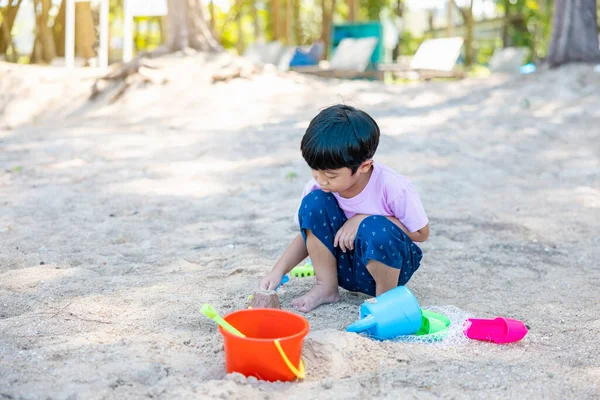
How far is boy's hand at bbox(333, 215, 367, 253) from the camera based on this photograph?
236 cm

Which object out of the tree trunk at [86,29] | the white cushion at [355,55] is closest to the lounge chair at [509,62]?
the white cushion at [355,55]

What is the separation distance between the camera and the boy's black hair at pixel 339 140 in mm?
2195

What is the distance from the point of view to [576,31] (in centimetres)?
781

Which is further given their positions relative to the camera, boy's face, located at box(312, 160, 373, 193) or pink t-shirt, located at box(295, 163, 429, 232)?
pink t-shirt, located at box(295, 163, 429, 232)

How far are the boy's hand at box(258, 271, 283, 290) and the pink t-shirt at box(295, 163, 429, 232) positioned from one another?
0.35 m

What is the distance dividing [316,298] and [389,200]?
0.44m

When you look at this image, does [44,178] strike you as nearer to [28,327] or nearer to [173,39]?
[28,327]

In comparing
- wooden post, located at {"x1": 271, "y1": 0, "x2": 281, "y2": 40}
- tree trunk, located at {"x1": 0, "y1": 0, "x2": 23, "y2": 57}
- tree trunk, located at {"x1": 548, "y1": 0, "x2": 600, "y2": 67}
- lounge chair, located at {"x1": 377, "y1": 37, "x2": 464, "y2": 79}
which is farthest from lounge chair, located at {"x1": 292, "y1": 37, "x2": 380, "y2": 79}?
tree trunk, located at {"x1": 0, "y1": 0, "x2": 23, "y2": 57}

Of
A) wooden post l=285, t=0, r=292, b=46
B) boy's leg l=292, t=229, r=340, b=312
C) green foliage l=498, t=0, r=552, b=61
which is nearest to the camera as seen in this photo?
boy's leg l=292, t=229, r=340, b=312

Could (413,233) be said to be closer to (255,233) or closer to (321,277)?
(321,277)

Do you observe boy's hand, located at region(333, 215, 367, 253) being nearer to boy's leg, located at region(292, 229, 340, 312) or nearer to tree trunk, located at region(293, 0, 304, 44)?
boy's leg, located at region(292, 229, 340, 312)

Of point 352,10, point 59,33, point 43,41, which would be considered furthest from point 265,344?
point 59,33

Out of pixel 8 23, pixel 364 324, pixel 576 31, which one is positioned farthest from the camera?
pixel 8 23

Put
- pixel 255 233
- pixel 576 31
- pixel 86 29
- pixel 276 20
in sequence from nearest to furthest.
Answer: pixel 255 233, pixel 576 31, pixel 86 29, pixel 276 20
